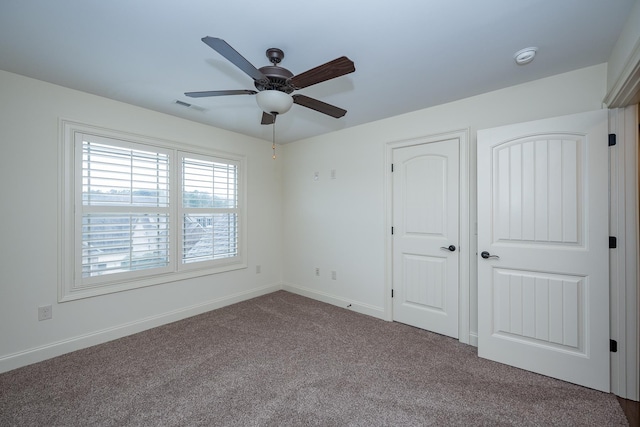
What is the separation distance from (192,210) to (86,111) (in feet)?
4.72

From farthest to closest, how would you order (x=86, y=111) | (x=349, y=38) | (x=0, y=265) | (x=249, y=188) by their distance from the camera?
(x=249, y=188) < (x=86, y=111) < (x=0, y=265) < (x=349, y=38)

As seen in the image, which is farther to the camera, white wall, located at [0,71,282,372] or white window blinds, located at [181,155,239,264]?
white window blinds, located at [181,155,239,264]

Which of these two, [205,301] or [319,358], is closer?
[319,358]

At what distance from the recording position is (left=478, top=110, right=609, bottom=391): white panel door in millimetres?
2064

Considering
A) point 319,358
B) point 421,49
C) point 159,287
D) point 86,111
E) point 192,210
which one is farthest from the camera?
point 192,210

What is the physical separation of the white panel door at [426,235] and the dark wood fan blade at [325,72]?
5.88 feet

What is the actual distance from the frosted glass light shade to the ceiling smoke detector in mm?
1719

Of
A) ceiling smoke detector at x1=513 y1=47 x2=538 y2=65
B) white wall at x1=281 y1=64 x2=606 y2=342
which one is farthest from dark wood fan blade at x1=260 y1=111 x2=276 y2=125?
ceiling smoke detector at x1=513 y1=47 x2=538 y2=65

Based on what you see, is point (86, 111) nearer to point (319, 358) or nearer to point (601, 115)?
point (319, 358)

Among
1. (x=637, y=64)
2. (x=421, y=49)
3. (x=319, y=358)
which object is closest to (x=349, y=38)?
(x=421, y=49)

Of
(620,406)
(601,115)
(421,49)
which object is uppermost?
(421,49)

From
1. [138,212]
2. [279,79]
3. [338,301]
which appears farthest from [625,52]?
[138,212]

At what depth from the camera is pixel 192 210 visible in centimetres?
353

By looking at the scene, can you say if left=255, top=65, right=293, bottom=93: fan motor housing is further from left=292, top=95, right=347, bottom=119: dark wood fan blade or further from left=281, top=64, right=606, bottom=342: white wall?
left=281, top=64, right=606, bottom=342: white wall
